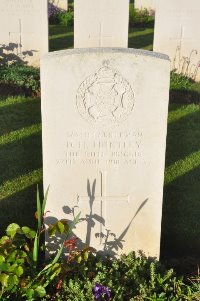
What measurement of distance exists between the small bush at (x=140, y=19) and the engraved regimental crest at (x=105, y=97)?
10.6 metres

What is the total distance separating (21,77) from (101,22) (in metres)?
1.61

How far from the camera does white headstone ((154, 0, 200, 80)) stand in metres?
8.44

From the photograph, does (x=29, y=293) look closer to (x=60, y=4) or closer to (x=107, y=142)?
(x=107, y=142)

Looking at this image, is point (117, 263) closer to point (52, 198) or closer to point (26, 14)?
point (52, 198)

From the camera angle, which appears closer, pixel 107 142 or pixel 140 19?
pixel 107 142

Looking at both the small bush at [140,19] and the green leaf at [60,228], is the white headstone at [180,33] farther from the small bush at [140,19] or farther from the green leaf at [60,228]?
the green leaf at [60,228]

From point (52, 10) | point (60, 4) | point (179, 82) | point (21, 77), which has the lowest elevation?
point (179, 82)

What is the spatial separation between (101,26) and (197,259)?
5.20 metres

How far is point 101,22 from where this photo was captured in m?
8.48

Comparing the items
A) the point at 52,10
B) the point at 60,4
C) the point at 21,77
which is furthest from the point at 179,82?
the point at 60,4

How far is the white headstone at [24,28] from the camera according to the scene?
336 inches

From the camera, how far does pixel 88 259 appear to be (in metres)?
3.97

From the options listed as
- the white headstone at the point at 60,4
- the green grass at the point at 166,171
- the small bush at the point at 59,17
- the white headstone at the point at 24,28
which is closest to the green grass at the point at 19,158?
the green grass at the point at 166,171

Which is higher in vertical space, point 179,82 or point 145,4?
point 145,4
